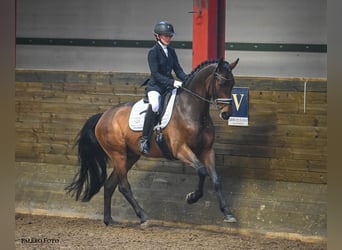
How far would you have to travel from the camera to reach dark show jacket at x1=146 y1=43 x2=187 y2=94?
5.59 meters

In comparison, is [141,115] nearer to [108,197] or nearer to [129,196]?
[129,196]

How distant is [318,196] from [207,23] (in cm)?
177

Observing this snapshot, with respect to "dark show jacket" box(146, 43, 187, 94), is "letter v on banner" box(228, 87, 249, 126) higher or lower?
lower

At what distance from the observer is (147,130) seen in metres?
5.85

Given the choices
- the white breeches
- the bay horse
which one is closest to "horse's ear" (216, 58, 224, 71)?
the bay horse

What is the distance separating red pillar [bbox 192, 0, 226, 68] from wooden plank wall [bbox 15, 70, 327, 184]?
0.40 m

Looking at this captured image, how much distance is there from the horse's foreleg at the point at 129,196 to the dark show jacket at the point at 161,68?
37.7 inches

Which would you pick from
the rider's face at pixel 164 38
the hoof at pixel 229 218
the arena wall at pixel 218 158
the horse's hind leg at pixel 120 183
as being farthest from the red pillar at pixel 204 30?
the hoof at pixel 229 218

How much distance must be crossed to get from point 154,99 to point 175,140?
378 millimetres

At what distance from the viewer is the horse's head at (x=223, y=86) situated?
208 inches

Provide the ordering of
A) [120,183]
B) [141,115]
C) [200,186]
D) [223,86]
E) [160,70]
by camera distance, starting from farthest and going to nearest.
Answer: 1. [120,183]
2. [141,115]
3. [160,70]
4. [200,186]
5. [223,86]

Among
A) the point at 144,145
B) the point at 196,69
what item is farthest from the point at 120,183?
the point at 196,69

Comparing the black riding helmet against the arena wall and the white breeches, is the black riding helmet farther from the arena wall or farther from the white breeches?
the arena wall
